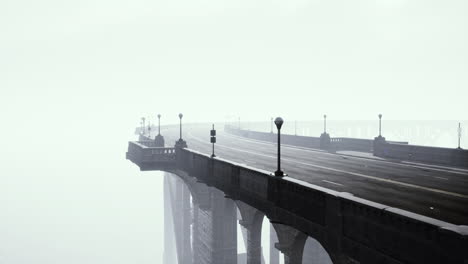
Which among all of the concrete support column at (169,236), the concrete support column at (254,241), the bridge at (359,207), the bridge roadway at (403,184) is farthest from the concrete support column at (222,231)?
the concrete support column at (169,236)

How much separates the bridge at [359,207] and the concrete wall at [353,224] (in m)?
0.02

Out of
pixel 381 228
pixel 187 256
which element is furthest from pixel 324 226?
pixel 187 256

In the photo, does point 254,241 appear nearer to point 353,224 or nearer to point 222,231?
point 222,231

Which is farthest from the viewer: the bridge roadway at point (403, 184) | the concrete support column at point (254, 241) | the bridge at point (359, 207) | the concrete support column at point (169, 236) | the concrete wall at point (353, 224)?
the concrete support column at point (169, 236)

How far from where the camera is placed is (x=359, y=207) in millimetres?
11508

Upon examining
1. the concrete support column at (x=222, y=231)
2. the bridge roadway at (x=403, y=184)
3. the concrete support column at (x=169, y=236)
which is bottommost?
the concrete support column at (x=169, y=236)

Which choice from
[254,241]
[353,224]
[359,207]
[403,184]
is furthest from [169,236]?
[359,207]

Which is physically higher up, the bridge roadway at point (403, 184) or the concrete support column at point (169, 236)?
the bridge roadway at point (403, 184)

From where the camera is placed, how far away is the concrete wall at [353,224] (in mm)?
9055

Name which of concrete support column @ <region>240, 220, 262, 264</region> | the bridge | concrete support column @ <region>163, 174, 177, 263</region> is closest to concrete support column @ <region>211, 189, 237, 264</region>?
the bridge

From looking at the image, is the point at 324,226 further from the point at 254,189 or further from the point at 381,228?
the point at 254,189

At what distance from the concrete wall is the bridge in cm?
2

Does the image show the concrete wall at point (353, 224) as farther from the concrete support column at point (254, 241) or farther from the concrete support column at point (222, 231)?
the concrete support column at point (222, 231)

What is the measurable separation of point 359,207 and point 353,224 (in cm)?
62
